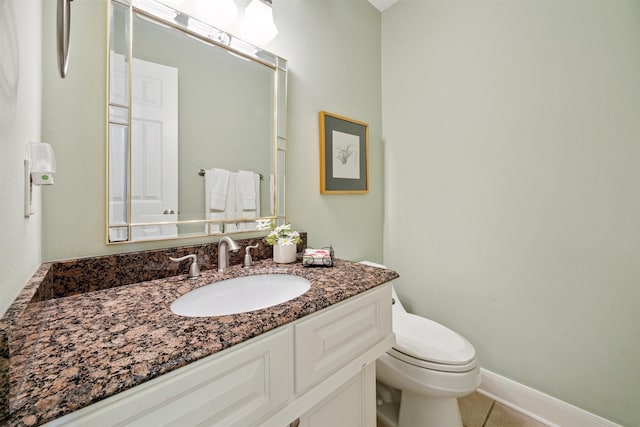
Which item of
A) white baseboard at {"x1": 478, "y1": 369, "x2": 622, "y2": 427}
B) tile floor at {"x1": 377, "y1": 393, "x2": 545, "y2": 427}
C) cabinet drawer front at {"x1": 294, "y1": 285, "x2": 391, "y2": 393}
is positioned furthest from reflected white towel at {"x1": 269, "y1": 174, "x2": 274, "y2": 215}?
white baseboard at {"x1": 478, "y1": 369, "x2": 622, "y2": 427}

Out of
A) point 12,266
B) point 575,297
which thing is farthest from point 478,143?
point 12,266

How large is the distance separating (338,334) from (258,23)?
1332mm

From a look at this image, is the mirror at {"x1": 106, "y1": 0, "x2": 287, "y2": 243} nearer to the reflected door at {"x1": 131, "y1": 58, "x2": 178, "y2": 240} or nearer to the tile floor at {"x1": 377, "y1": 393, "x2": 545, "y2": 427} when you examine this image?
the reflected door at {"x1": 131, "y1": 58, "x2": 178, "y2": 240}

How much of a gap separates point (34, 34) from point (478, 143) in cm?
186

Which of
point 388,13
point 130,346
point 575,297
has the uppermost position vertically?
point 388,13

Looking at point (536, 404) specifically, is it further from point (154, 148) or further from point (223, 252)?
point (154, 148)

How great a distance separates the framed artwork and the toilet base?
3.73 ft

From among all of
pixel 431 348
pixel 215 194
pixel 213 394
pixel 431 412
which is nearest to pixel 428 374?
pixel 431 348

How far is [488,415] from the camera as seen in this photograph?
1.44 metres

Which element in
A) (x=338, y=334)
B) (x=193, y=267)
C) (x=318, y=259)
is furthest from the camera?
(x=318, y=259)

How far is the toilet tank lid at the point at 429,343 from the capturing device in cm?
117

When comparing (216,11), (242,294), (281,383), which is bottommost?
(281,383)

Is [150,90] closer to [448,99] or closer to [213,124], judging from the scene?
[213,124]

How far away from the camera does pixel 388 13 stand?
1982mm
